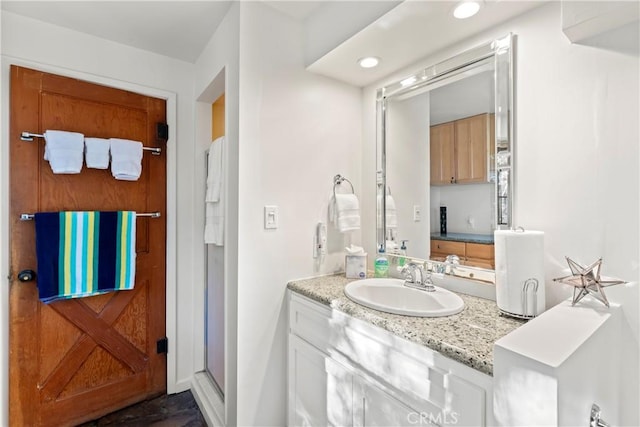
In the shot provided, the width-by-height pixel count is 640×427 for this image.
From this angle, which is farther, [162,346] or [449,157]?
[162,346]

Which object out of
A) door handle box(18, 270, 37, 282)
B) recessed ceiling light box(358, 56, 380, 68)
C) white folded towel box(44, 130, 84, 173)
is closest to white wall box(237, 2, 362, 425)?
recessed ceiling light box(358, 56, 380, 68)

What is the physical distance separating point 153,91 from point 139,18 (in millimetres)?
459

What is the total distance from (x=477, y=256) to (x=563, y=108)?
2.16ft

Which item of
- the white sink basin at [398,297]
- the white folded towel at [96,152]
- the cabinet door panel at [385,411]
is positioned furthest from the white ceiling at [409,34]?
the cabinet door panel at [385,411]

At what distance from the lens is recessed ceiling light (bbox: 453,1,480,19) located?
114 cm

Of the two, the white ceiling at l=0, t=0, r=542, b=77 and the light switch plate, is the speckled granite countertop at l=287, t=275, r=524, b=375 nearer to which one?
the light switch plate

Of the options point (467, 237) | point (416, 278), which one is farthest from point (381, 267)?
point (467, 237)

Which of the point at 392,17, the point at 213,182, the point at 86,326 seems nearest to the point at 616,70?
the point at 392,17

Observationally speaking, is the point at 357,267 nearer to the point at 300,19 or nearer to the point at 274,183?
the point at 274,183

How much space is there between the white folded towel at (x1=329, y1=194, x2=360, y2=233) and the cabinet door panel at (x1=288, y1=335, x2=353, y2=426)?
654 millimetres

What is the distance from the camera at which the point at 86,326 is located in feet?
5.93

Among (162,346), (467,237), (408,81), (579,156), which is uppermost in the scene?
(408,81)

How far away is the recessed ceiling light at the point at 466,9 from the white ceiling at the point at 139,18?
1.11 meters

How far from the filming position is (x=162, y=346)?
6.75ft
